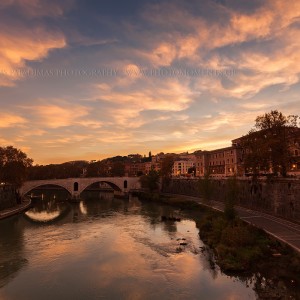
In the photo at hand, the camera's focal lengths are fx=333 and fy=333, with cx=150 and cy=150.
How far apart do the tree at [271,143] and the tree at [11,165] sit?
35.1 m

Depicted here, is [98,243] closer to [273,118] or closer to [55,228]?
[55,228]

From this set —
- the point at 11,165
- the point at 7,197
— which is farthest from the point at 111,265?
the point at 7,197

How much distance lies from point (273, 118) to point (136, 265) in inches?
952

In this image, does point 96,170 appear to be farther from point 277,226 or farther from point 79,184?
point 277,226

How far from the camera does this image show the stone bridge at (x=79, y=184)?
65000mm

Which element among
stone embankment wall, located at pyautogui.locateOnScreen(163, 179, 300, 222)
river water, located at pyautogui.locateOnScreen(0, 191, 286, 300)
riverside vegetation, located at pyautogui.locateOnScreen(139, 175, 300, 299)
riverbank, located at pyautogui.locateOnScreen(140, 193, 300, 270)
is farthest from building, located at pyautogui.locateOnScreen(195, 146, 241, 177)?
river water, located at pyautogui.locateOnScreen(0, 191, 286, 300)

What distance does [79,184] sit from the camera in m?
77.4

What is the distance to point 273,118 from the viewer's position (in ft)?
125

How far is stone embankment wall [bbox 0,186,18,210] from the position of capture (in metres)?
50.0

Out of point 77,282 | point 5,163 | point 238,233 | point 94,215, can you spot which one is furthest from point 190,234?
point 5,163

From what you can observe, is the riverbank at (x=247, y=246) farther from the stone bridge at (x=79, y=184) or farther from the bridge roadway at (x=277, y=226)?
the stone bridge at (x=79, y=184)

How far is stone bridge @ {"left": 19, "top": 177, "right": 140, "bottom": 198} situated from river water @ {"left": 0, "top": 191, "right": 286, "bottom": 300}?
88.0ft

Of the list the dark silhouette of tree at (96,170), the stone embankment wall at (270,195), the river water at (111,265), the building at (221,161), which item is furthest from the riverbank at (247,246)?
A: the dark silhouette of tree at (96,170)

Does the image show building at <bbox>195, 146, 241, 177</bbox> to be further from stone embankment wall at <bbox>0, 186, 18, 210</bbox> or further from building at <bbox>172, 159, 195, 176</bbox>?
building at <bbox>172, 159, 195, 176</bbox>
